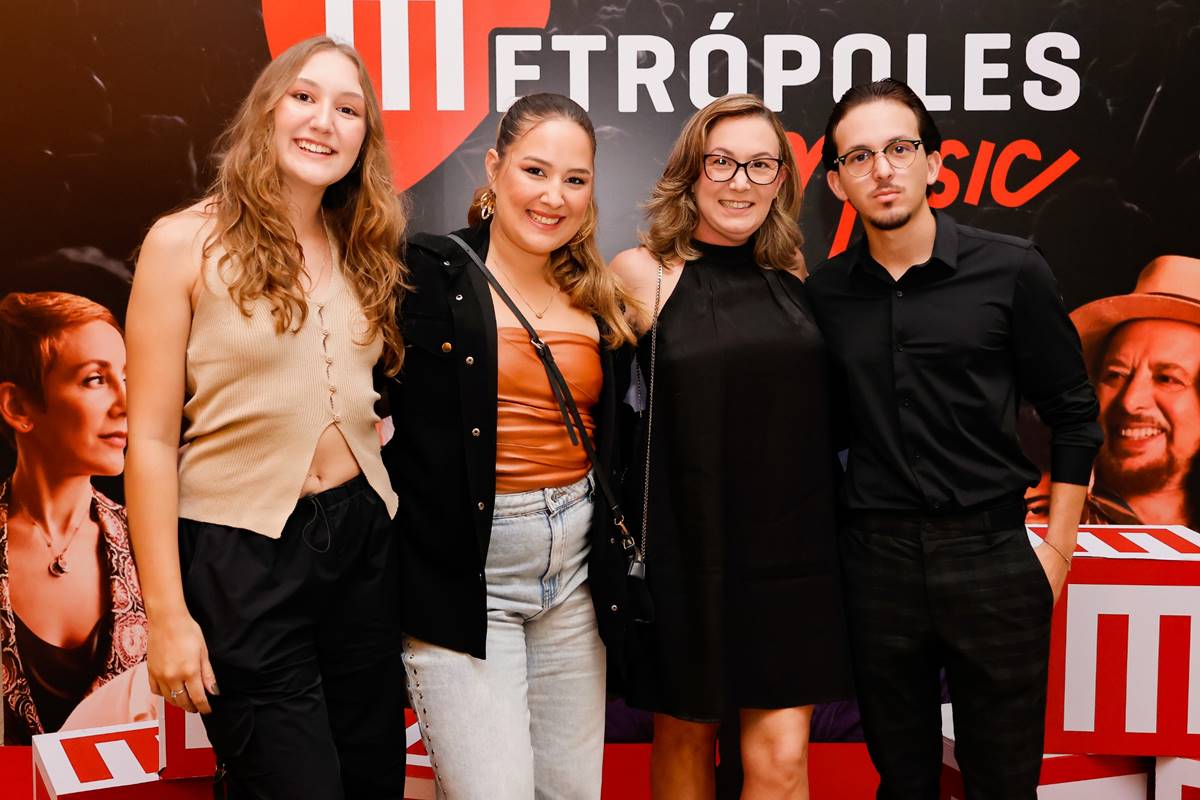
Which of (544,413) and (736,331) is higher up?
(736,331)

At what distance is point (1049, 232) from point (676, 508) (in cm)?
193

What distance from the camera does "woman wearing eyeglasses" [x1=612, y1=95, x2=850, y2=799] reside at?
2164 millimetres

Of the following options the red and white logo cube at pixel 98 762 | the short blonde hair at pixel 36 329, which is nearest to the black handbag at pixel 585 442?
the red and white logo cube at pixel 98 762

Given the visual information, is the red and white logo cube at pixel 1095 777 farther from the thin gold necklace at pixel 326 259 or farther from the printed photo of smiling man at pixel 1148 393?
the thin gold necklace at pixel 326 259

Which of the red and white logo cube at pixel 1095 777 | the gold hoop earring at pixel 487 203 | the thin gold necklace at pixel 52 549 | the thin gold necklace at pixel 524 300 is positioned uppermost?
the gold hoop earring at pixel 487 203

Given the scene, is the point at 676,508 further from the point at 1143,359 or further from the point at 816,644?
the point at 1143,359

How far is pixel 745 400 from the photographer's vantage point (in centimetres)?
217

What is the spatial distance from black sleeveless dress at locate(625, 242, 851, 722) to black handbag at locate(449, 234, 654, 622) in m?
0.10

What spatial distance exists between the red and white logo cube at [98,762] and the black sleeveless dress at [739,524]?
144 cm

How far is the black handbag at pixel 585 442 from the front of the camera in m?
1.99

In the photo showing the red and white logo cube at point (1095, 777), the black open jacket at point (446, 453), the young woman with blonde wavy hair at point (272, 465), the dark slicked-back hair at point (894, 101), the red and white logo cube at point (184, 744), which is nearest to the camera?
the young woman with blonde wavy hair at point (272, 465)

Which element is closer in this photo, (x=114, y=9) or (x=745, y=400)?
(x=745, y=400)

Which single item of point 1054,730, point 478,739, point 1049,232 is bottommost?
point 1054,730

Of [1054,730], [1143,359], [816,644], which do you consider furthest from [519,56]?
[1054,730]
